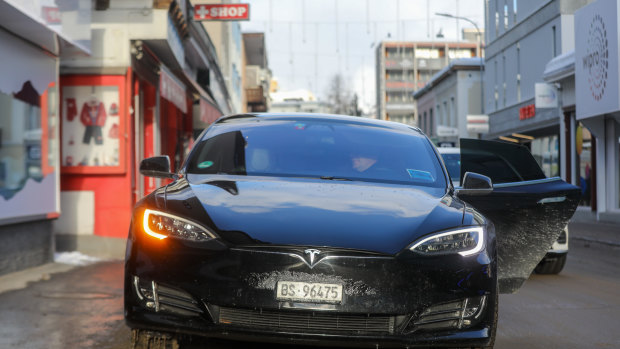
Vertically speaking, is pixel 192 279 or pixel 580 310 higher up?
pixel 192 279

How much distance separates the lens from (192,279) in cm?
389

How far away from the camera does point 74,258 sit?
38.9ft

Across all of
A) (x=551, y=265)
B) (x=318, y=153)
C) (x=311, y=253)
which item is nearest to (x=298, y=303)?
(x=311, y=253)

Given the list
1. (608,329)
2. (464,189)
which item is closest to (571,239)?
(608,329)

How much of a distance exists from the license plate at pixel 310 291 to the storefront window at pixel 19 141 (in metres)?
6.74

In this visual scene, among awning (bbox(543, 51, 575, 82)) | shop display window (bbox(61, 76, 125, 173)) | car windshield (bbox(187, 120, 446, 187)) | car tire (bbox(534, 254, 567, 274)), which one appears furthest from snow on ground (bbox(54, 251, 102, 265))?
awning (bbox(543, 51, 575, 82))

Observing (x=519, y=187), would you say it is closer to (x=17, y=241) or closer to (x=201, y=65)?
(x=17, y=241)

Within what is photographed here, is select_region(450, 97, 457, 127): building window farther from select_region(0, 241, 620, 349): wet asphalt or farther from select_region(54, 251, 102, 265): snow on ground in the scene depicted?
select_region(0, 241, 620, 349): wet asphalt

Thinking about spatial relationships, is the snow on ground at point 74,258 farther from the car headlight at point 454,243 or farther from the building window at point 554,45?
the building window at point 554,45

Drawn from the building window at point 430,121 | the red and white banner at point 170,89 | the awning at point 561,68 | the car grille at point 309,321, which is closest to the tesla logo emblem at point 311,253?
the car grille at point 309,321

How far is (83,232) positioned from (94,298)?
549 cm

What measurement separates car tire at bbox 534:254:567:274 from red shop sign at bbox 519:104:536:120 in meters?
23.1

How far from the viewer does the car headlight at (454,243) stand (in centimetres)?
400

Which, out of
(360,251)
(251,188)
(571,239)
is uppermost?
(251,188)
